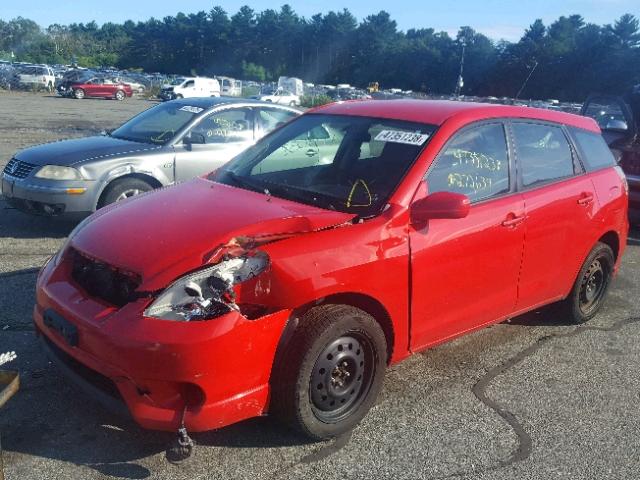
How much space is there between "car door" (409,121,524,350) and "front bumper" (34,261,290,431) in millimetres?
988

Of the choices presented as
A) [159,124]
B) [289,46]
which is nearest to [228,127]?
[159,124]

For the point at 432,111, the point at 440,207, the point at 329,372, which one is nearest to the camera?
the point at 329,372

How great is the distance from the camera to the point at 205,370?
2770 mm

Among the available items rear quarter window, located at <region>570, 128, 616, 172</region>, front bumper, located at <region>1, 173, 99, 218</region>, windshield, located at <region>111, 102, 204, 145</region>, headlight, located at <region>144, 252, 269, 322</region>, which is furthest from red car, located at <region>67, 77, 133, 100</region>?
headlight, located at <region>144, 252, 269, 322</region>

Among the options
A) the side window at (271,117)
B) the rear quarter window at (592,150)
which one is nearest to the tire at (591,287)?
the rear quarter window at (592,150)

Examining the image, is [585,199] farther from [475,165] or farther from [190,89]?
[190,89]

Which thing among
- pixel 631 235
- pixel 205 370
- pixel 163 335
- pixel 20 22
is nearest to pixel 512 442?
pixel 205 370

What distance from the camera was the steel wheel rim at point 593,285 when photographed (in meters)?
5.09

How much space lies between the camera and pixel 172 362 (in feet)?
9.00

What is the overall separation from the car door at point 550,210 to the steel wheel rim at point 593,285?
34 centimetres

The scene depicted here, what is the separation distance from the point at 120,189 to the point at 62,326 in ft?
13.0

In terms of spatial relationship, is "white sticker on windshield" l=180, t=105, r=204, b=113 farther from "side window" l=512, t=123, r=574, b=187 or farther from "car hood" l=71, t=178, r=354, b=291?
"side window" l=512, t=123, r=574, b=187

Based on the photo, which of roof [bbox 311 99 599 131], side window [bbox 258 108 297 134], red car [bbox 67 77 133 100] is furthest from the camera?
Answer: red car [bbox 67 77 133 100]

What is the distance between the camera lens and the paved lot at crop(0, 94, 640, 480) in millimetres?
3049
